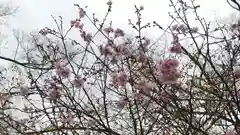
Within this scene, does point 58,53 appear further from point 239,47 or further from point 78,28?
point 239,47

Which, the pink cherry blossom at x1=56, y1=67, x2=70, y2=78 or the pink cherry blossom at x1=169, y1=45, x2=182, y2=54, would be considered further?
the pink cherry blossom at x1=56, y1=67, x2=70, y2=78

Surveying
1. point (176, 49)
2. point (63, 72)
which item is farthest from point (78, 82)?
point (176, 49)

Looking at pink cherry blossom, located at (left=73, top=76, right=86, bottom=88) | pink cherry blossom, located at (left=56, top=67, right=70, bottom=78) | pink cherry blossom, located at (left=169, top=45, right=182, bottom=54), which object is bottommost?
pink cherry blossom, located at (left=169, top=45, right=182, bottom=54)

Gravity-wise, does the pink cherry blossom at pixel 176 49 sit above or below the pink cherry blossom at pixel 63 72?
below

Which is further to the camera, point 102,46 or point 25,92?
point 25,92

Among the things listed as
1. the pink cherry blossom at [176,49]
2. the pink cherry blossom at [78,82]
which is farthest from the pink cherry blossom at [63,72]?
the pink cherry blossom at [176,49]

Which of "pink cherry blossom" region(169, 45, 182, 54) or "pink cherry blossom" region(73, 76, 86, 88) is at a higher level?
"pink cherry blossom" region(73, 76, 86, 88)

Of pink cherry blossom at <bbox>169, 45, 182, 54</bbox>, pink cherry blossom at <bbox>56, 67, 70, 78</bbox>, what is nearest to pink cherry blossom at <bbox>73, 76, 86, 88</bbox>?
pink cherry blossom at <bbox>56, 67, 70, 78</bbox>

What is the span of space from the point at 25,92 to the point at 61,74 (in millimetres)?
538

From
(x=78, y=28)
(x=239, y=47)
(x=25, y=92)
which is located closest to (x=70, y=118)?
(x=25, y=92)

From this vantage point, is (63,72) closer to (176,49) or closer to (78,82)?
(78,82)

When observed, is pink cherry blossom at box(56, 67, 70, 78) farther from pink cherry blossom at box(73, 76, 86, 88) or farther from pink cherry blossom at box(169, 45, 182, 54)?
pink cherry blossom at box(169, 45, 182, 54)

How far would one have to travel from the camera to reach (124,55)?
6.97 feet

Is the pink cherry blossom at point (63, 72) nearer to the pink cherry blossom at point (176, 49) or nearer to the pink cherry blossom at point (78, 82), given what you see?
the pink cherry blossom at point (78, 82)
